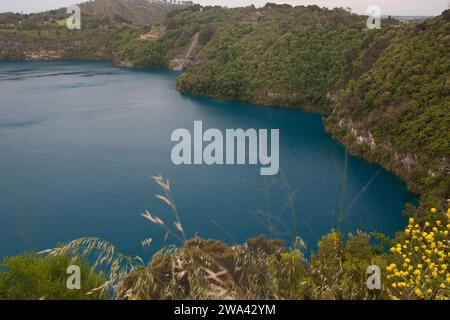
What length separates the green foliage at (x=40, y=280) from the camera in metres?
9.30

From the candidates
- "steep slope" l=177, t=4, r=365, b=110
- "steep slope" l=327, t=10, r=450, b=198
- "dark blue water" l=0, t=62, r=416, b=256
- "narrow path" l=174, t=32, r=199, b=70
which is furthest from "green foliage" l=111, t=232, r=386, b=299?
"narrow path" l=174, t=32, r=199, b=70

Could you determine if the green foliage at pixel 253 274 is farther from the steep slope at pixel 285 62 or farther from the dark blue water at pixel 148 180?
the steep slope at pixel 285 62

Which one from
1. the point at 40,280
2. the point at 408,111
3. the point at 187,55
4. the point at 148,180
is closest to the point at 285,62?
the point at 408,111

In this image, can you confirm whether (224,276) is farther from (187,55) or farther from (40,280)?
(187,55)

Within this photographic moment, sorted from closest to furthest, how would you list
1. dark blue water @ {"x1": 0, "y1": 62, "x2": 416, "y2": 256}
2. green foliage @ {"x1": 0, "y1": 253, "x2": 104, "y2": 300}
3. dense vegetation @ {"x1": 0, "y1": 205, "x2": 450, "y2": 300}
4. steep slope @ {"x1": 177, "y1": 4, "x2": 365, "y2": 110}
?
dense vegetation @ {"x1": 0, "y1": 205, "x2": 450, "y2": 300}, green foliage @ {"x1": 0, "y1": 253, "x2": 104, "y2": 300}, dark blue water @ {"x1": 0, "y1": 62, "x2": 416, "y2": 256}, steep slope @ {"x1": 177, "y1": 4, "x2": 365, "y2": 110}

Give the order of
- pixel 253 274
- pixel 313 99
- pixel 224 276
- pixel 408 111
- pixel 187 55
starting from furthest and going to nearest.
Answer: pixel 187 55
pixel 313 99
pixel 408 111
pixel 224 276
pixel 253 274

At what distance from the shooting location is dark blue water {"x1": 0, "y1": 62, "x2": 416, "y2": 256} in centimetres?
2794

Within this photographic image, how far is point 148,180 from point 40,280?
87.2 feet

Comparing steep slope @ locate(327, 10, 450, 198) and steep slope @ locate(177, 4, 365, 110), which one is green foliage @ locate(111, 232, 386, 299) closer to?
steep slope @ locate(327, 10, 450, 198)

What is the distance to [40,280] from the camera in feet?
31.1

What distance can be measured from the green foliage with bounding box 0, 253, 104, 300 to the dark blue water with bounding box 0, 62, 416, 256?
552cm

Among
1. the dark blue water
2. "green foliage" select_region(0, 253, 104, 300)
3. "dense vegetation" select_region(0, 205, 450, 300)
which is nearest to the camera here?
"dense vegetation" select_region(0, 205, 450, 300)

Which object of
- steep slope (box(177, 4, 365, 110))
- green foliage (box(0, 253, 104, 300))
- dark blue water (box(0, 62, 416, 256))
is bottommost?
dark blue water (box(0, 62, 416, 256))
